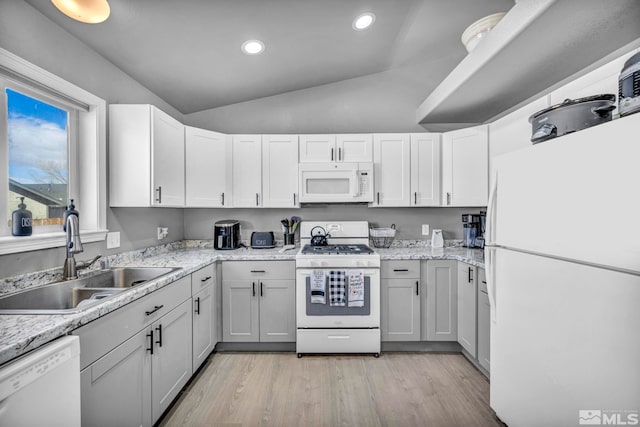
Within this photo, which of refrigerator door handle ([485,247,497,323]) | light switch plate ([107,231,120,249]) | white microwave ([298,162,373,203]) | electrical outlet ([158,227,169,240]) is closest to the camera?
refrigerator door handle ([485,247,497,323])

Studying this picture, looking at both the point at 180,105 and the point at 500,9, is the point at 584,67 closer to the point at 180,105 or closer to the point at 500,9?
Answer: the point at 500,9

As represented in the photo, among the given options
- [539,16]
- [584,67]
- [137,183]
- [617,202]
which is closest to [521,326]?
[617,202]

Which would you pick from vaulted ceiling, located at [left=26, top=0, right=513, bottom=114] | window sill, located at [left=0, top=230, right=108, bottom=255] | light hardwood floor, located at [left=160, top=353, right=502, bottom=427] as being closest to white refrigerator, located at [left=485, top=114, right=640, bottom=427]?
light hardwood floor, located at [left=160, top=353, right=502, bottom=427]

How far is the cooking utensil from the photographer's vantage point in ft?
4.14

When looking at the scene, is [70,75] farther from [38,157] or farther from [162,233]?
[162,233]

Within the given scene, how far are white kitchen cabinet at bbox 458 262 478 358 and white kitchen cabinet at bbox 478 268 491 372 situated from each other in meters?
0.06

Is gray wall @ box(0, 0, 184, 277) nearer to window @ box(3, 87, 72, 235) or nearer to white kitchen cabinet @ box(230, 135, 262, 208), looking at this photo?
window @ box(3, 87, 72, 235)

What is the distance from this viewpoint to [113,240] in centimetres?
209

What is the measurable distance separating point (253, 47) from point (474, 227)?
2.71m

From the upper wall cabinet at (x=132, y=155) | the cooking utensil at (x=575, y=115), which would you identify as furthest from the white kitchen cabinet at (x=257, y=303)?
the cooking utensil at (x=575, y=115)

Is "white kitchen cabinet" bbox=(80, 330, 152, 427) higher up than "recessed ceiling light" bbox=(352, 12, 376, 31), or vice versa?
"recessed ceiling light" bbox=(352, 12, 376, 31)

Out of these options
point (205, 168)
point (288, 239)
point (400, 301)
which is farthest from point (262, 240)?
point (400, 301)

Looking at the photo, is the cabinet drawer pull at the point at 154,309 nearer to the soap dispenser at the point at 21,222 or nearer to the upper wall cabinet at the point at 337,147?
the soap dispenser at the point at 21,222

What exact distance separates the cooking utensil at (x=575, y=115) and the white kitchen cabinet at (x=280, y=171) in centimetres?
205
